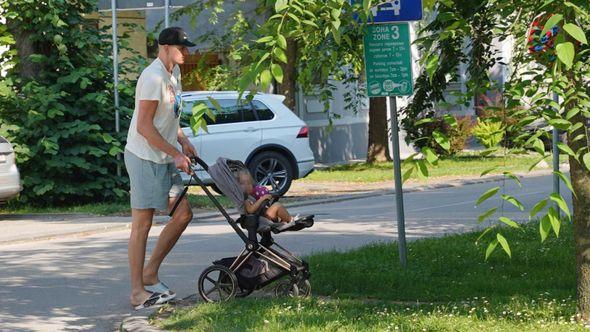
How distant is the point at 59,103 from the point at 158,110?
9736 mm

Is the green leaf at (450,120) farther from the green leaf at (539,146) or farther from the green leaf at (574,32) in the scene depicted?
the green leaf at (574,32)

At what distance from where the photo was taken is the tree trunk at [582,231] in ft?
24.9

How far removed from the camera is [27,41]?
18.9 meters

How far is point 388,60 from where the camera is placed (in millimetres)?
10398

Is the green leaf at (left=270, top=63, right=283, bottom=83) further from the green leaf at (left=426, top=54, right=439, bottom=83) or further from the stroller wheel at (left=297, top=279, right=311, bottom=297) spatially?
the stroller wheel at (left=297, top=279, right=311, bottom=297)

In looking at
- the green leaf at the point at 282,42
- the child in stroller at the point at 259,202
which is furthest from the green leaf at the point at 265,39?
A: the child in stroller at the point at 259,202

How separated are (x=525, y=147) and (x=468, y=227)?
904cm

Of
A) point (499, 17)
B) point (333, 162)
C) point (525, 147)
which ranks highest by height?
point (499, 17)

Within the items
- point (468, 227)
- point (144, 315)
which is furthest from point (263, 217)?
point (468, 227)

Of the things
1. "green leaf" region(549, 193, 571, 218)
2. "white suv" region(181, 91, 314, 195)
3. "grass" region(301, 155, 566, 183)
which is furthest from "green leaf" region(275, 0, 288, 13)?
"grass" region(301, 155, 566, 183)

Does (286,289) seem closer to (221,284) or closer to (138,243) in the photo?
(221,284)

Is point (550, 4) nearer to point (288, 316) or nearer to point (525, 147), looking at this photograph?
point (525, 147)

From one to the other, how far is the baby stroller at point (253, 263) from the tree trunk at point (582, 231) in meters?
2.08

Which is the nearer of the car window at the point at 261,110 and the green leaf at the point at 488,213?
the green leaf at the point at 488,213
